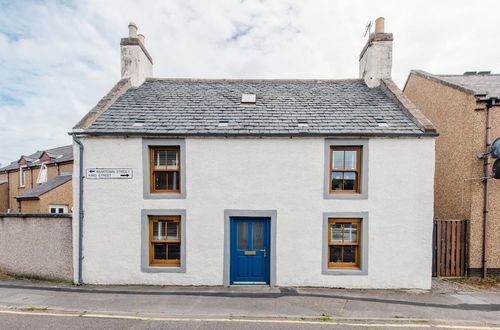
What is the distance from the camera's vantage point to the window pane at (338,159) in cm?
752

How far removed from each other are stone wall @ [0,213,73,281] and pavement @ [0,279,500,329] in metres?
0.61

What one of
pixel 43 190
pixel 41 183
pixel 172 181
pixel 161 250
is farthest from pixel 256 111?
pixel 41 183

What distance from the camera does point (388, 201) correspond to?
7285 mm

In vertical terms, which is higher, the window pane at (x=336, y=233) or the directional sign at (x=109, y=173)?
the directional sign at (x=109, y=173)

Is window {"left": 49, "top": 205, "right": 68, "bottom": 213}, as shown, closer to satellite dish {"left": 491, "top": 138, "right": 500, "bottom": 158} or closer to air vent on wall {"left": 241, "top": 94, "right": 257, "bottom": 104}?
air vent on wall {"left": 241, "top": 94, "right": 257, "bottom": 104}

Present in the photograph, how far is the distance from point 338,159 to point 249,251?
4.07 m

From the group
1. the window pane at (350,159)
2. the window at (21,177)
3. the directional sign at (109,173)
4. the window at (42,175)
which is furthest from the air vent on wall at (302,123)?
the window at (21,177)

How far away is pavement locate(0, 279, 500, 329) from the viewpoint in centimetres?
532

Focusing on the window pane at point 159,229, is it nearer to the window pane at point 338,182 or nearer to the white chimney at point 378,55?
the window pane at point 338,182

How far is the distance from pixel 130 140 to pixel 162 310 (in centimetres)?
492

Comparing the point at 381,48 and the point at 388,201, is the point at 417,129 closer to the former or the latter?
the point at 388,201

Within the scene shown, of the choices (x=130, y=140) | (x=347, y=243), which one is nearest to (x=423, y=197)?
(x=347, y=243)

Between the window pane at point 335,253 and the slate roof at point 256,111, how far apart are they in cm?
362

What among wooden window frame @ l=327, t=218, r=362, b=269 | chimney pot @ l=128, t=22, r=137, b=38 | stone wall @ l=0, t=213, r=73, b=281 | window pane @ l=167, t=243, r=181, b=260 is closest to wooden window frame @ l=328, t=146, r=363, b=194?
wooden window frame @ l=327, t=218, r=362, b=269
